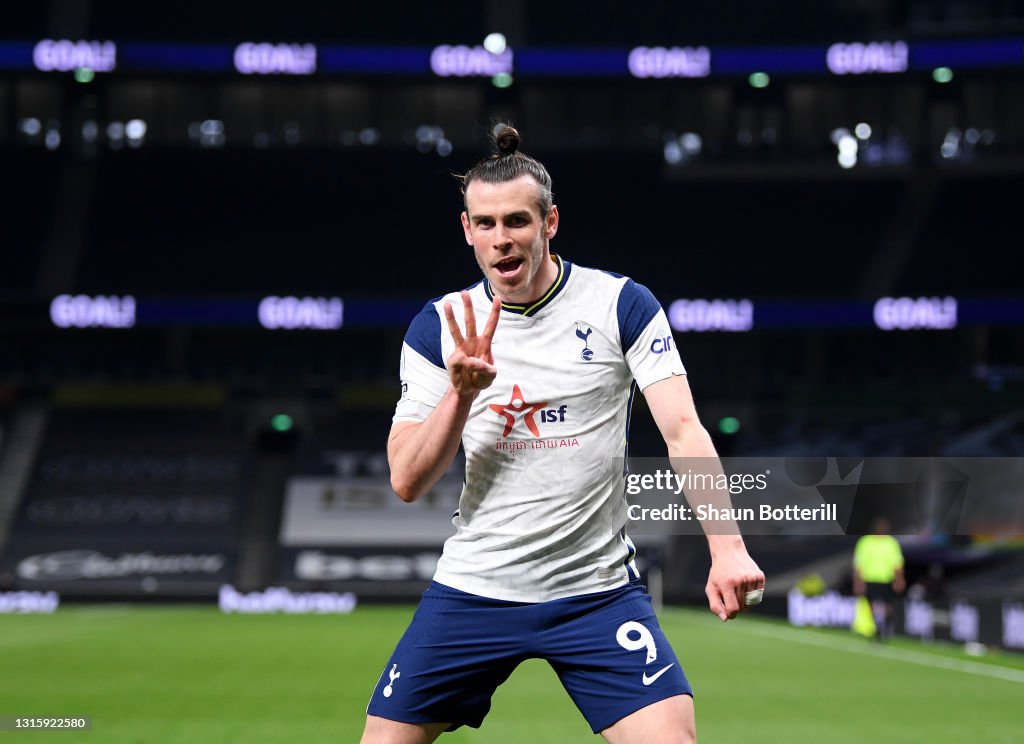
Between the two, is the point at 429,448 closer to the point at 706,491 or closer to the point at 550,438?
the point at 550,438

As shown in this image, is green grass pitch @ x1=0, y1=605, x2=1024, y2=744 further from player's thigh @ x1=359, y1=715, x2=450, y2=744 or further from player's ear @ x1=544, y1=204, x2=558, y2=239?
player's ear @ x1=544, y1=204, x2=558, y2=239

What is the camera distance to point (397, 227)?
3603 centimetres

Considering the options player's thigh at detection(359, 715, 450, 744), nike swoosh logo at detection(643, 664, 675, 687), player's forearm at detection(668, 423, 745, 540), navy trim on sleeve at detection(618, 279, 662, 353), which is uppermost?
navy trim on sleeve at detection(618, 279, 662, 353)

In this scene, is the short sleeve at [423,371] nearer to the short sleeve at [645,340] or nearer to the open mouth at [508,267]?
the open mouth at [508,267]

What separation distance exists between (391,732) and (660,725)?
2.70ft

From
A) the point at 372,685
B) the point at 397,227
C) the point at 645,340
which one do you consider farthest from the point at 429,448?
the point at 397,227

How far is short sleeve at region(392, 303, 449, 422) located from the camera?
13.7 feet

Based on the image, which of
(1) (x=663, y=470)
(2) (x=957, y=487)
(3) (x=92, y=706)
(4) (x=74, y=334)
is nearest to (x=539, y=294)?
(1) (x=663, y=470)

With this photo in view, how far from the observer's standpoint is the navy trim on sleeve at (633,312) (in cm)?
417

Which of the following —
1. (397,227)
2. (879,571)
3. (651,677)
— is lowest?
(879,571)

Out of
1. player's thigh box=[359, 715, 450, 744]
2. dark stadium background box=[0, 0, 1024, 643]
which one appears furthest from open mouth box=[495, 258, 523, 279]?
dark stadium background box=[0, 0, 1024, 643]

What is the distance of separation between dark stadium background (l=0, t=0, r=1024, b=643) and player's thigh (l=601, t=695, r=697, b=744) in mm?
28847

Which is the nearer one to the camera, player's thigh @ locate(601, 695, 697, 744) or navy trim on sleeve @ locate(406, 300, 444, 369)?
player's thigh @ locate(601, 695, 697, 744)

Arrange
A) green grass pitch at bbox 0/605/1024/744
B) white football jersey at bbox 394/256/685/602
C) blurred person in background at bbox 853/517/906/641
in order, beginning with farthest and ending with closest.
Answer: blurred person in background at bbox 853/517/906/641 < green grass pitch at bbox 0/605/1024/744 < white football jersey at bbox 394/256/685/602
